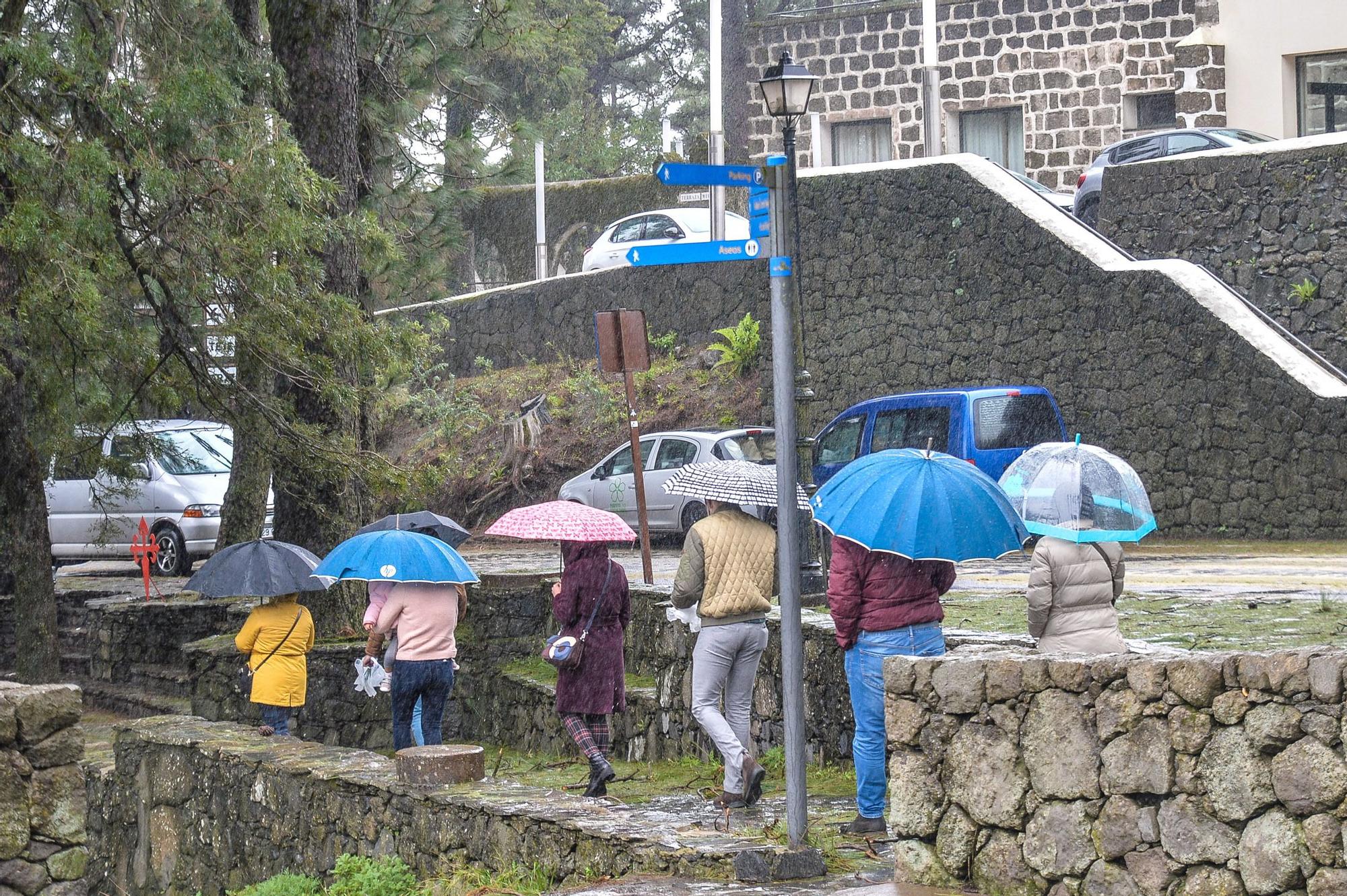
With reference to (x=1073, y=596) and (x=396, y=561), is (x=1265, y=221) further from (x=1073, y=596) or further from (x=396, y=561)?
(x=1073, y=596)

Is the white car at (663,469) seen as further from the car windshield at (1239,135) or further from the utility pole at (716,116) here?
the car windshield at (1239,135)

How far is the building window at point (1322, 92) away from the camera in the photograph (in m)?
24.0

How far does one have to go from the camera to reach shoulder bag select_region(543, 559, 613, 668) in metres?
8.75

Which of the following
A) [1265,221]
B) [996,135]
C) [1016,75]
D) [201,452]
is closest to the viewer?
[1265,221]

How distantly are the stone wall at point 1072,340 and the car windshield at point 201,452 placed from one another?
6.98 m

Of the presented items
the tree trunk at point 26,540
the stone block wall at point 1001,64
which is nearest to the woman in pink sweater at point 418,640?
the tree trunk at point 26,540

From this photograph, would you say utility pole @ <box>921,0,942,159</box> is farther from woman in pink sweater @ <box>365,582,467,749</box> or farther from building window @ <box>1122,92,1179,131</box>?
woman in pink sweater @ <box>365,582,467,749</box>

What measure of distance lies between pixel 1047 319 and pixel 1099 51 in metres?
10.9

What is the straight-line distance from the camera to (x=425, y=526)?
12.2 m

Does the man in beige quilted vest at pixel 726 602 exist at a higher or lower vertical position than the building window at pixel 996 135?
lower

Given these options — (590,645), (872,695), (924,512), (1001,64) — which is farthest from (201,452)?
(1001,64)

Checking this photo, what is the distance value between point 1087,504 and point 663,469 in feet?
41.1

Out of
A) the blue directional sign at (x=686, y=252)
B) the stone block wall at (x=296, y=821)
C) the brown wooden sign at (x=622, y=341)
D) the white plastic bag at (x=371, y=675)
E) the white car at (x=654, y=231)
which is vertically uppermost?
the white car at (x=654, y=231)

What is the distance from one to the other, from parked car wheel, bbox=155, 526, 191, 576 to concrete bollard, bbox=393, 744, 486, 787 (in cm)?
1199
